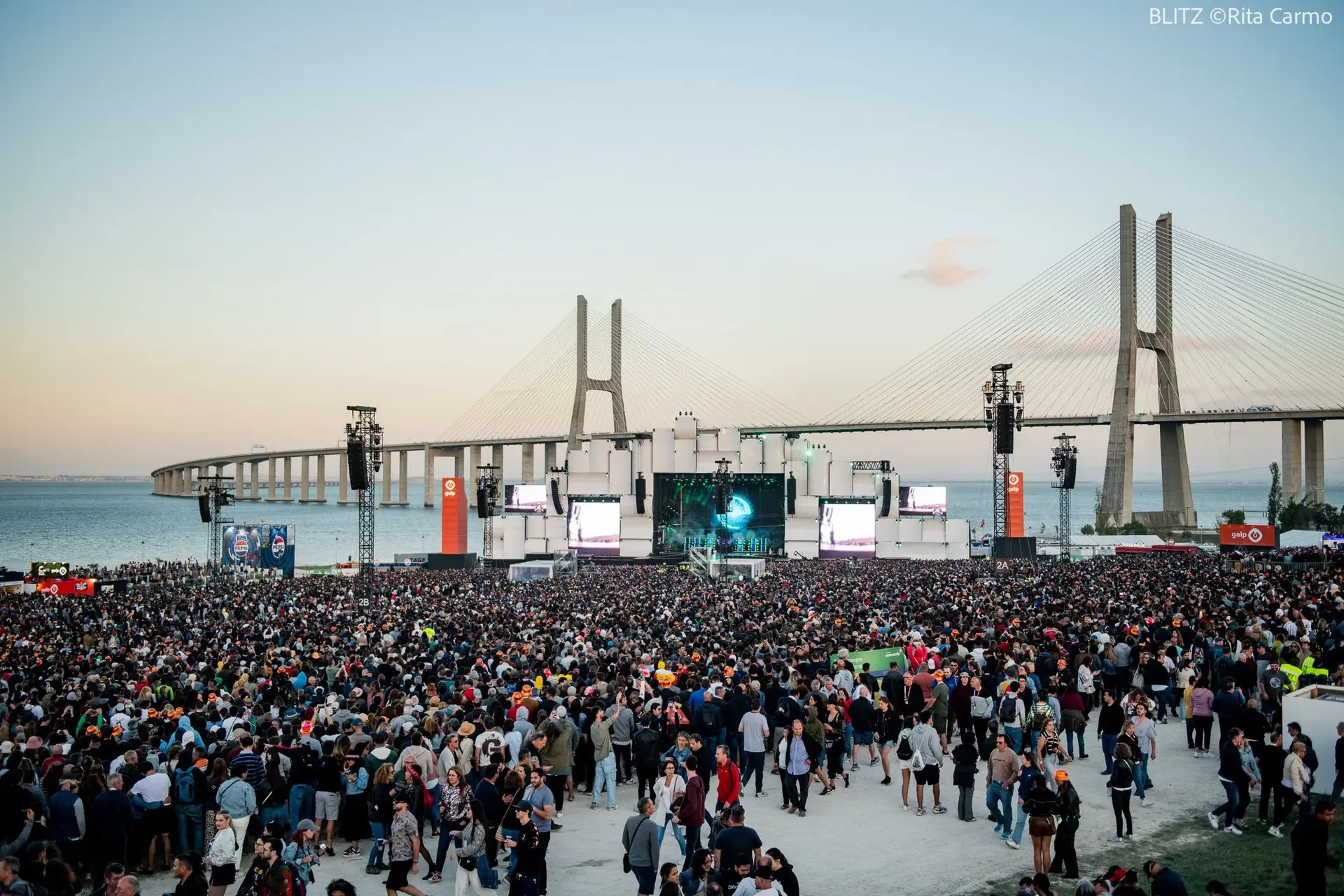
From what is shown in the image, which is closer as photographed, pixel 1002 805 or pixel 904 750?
pixel 1002 805

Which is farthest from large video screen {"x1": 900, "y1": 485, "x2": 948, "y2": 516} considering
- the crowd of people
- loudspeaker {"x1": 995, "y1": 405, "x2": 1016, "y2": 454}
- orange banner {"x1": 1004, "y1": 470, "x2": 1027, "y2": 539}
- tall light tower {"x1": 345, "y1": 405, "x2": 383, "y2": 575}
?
the crowd of people

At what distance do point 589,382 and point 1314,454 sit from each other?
2187 inches

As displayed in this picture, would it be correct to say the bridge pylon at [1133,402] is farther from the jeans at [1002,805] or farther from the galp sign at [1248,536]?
the jeans at [1002,805]

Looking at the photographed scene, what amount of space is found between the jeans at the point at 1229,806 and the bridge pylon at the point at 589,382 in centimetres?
6978

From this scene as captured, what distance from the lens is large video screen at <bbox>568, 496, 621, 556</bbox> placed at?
52156 millimetres

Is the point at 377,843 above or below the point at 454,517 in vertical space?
below

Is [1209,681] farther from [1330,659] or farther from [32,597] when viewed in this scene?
[32,597]

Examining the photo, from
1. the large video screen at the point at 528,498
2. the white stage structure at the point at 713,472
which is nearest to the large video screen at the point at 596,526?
the white stage structure at the point at 713,472

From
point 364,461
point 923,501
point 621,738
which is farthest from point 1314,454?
point 621,738

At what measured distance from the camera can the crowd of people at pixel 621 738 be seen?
793 centimetres

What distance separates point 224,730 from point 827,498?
44.6m

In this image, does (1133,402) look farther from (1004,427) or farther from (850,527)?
(1004,427)

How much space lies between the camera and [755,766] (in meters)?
11.2

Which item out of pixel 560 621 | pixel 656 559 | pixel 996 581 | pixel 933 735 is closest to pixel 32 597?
Answer: pixel 560 621
